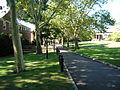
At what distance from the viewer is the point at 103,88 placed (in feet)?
18.1

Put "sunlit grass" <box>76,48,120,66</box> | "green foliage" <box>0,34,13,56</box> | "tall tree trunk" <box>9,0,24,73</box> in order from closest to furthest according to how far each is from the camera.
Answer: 1. "tall tree trunk" <box>9,0,24,73</box>
2. "sunlit grass" <box>76,48,120,66</box>
3. "green foliage" <box>0,34,13,56</box>

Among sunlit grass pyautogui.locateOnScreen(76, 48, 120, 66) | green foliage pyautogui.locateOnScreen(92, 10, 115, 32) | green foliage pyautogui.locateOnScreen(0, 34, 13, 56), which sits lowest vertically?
sunlit grass pyautogui.locateOnScreen(76, 48, 120, 66)

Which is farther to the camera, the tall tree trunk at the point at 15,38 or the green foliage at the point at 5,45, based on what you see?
the green foliage at the point at 5,45

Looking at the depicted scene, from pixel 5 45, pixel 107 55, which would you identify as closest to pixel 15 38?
pixel 107 55

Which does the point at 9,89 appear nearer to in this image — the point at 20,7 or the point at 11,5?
the point at 11,5

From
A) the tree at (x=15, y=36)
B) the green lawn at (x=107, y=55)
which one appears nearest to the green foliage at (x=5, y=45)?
the green lawn at (x=107, y=55)

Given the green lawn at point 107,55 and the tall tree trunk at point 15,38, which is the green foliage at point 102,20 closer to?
the green lawn at point 107,55

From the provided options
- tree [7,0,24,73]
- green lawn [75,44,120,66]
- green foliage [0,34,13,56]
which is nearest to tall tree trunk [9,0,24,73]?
tree [7,0,24,73]

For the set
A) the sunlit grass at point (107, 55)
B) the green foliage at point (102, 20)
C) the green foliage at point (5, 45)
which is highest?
the green foliage at point (102, 20)

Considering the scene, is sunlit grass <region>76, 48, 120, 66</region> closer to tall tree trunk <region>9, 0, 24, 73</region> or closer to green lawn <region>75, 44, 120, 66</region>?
green lawn <region>75, 44, 120, 66</region>

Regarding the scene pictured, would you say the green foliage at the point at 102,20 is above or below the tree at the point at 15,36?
above

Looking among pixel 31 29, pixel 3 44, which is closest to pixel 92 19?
pixel 3 44

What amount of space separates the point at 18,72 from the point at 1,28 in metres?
21.6

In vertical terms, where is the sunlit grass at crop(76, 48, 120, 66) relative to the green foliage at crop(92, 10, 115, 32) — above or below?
below
